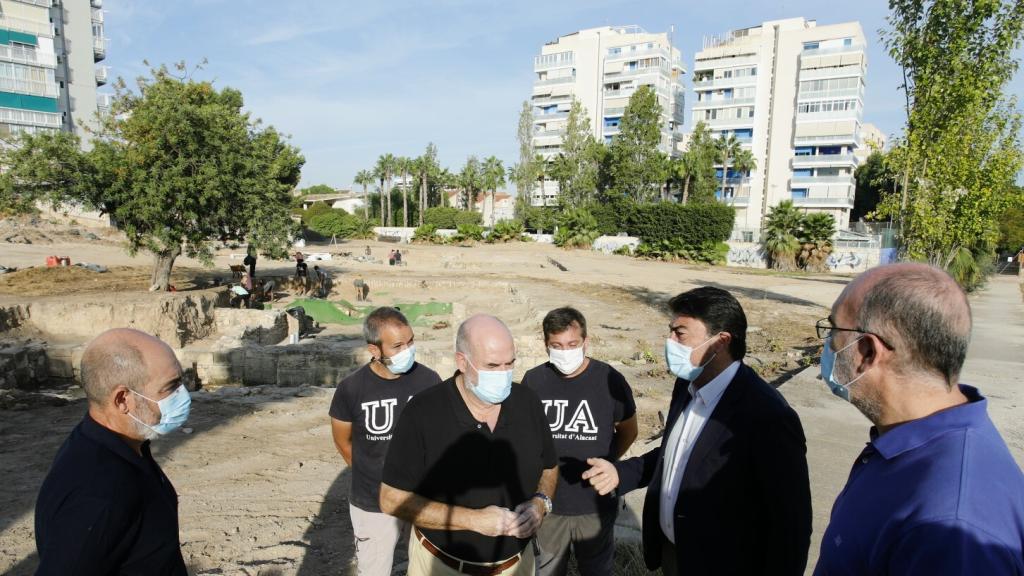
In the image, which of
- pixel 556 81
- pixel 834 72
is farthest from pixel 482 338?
pixel 556 81

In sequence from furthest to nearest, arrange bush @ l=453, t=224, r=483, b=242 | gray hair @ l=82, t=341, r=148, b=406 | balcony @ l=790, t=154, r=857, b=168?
1. balcony @ l=790, t=154, r=857, b=168
2. bush @ l=453, t=224, r=483, b=242
3. gray hair @ l=82, t=341, r=148, b=406

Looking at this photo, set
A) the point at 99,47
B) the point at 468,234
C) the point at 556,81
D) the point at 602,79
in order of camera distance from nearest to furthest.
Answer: the point at 468,234
the point at 99,47
the point at 602,79
the point at 556,81

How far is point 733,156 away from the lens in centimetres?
5766

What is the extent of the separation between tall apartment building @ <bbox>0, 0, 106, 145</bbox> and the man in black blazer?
5306cm

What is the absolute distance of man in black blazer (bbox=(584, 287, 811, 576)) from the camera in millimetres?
2023

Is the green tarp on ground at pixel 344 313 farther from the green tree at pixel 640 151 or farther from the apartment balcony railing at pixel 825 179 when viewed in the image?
the apartment balcony railing at pixel 825 179

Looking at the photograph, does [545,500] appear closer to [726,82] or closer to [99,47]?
[726,82]

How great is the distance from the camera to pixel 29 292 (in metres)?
15.4

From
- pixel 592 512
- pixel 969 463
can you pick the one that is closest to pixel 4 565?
pixel 592 512

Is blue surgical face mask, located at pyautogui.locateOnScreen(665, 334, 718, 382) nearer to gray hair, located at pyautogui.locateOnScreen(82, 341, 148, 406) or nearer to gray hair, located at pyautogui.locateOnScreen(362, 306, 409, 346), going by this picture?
gray hair, located at pyautogui.locateOnScreen(362, 306, 409, 346)

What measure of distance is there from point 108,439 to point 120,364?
280mm

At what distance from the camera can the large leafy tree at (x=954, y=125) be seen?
1030cm

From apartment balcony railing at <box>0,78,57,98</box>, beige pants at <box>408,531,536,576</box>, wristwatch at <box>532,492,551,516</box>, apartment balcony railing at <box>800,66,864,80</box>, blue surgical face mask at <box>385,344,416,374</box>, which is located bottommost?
beige pants at <box>408,531,536,576</box>

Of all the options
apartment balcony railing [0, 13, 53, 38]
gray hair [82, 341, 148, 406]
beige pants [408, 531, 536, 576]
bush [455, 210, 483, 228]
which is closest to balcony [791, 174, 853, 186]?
bush [455, 210, 483, 228]
